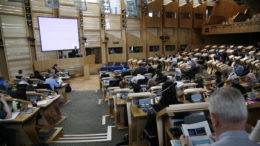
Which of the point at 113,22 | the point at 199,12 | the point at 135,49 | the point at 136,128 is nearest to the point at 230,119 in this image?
the point at 136,128

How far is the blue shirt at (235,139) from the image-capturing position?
1045mm

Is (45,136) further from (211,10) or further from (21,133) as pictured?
(211,10)

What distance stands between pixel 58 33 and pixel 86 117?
8.68 meters

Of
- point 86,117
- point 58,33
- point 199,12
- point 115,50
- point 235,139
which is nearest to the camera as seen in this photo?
point 235,139

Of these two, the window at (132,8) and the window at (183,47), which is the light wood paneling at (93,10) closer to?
the window at (132,8)

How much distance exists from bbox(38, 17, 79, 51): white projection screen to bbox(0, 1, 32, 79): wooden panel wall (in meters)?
1.54

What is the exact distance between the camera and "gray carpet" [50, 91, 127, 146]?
4.76 metres

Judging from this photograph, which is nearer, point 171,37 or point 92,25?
point 92,25

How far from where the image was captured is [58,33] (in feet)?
41.1

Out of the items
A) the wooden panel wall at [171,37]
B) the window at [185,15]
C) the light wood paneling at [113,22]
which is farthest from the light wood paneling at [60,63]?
the window at [185,15]

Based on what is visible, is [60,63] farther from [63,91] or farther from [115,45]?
Result: [115,45]

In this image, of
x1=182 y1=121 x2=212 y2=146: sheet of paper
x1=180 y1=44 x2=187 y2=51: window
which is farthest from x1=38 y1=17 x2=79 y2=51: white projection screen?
x1=180 y1=44 x2=187 y2=51: window

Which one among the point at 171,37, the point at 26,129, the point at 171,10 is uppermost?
the point at 171,10

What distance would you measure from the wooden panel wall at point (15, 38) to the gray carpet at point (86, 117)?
5.71 meters
